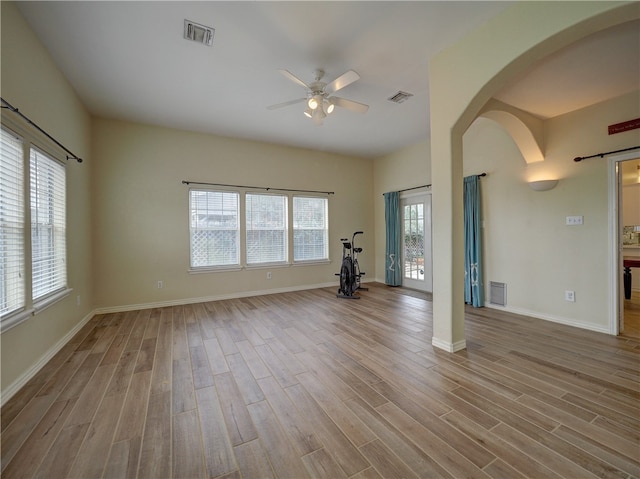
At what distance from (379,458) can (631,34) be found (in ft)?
12.8

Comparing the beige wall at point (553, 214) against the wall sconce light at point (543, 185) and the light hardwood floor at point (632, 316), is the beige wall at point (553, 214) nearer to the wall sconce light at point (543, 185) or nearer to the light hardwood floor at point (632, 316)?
the wall sconce light at point (543, 185)

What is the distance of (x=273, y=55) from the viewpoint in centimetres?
280

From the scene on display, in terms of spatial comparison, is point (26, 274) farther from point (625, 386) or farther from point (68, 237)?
point (625, 386)

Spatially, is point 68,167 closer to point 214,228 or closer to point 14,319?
point 14,319

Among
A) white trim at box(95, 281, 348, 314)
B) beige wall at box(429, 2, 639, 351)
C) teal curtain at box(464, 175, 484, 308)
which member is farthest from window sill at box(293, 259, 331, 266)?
beige wall at box(429, 2, 639, 351)

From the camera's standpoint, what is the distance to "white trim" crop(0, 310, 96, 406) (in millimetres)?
2058

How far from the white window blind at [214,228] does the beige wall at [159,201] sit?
175 mm

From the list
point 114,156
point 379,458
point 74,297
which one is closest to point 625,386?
point 379,458

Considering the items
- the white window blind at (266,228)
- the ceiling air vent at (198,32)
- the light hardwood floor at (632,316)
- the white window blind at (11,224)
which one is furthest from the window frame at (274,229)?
the light hardwood floor at (632,316)

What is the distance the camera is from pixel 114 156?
14.3ft

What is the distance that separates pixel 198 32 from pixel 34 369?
3.41 metres

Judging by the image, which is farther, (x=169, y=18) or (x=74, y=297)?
(x=74, y=297)

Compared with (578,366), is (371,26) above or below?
above

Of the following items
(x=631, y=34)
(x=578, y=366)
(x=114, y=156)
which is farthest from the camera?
(x=114, y=156)
